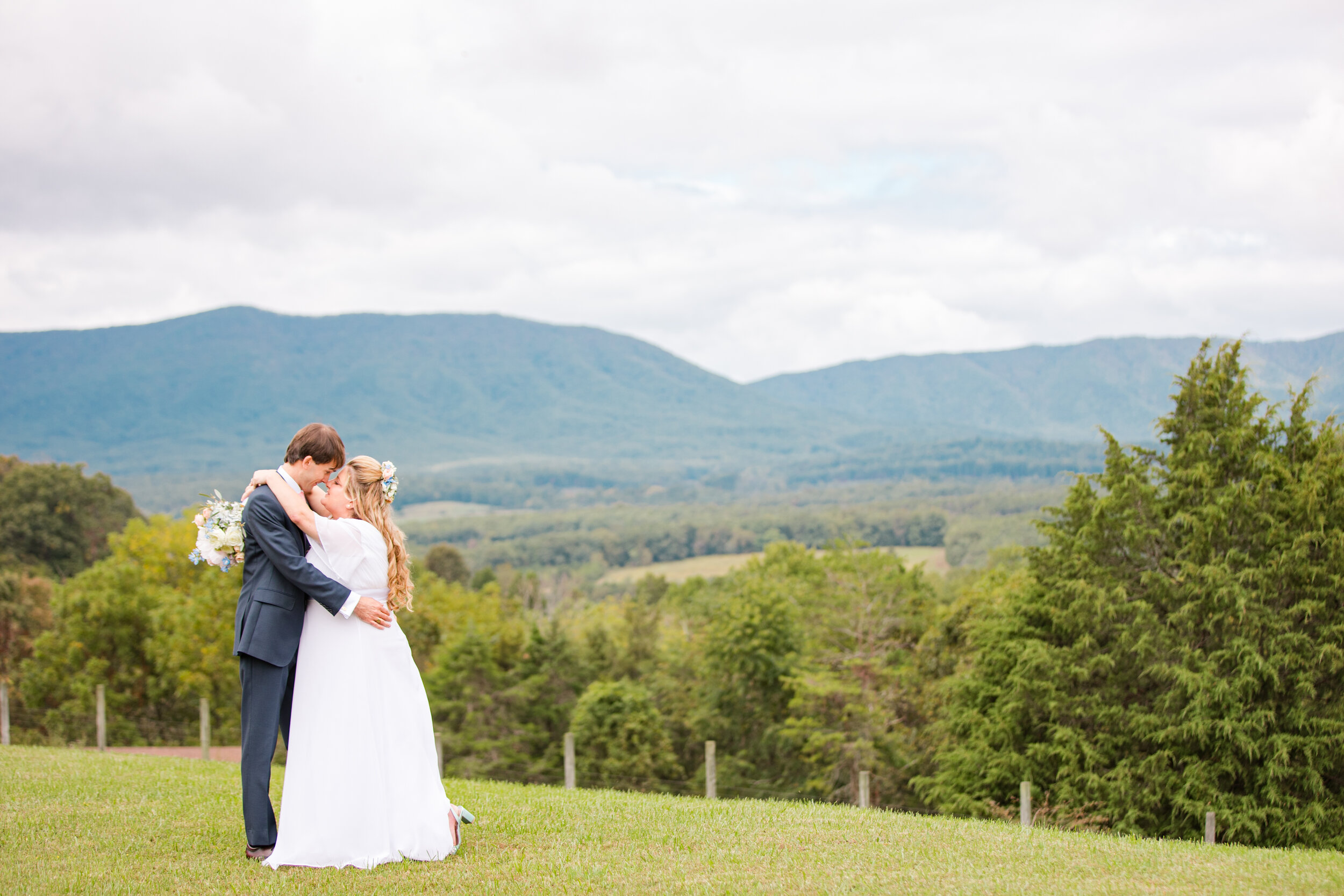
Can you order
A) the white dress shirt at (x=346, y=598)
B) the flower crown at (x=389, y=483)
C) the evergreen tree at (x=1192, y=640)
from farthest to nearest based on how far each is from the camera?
the evergreen tree at (x=1192, y=640) → the flower crown at (x=389, y=483) → the white dress shirt at (x=346, y=598)

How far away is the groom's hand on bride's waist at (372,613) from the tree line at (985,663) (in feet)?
57.6

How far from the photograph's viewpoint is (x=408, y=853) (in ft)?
22.2

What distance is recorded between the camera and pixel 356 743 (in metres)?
Result: 6.90

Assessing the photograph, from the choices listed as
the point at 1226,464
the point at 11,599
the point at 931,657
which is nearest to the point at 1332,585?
the point at 1226,464

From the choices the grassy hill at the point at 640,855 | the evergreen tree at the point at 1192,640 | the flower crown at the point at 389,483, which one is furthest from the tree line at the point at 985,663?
the flower crown at the point at 389,483

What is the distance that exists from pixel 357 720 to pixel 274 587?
103cm

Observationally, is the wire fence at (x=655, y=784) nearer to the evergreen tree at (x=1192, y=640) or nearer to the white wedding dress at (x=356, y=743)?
the evergreen tree at (x=1192, y=640)

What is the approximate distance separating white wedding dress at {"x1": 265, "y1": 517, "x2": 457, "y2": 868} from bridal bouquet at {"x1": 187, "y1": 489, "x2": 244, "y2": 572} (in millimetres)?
544

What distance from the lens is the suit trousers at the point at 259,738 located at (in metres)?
6.79

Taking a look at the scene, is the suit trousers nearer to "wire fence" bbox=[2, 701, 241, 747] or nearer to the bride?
the bride

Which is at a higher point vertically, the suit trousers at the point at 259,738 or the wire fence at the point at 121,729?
the suit trousers at the point at 259,738

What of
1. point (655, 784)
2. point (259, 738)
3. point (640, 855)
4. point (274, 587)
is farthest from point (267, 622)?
point (655, 784)

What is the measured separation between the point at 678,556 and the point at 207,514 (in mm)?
157261

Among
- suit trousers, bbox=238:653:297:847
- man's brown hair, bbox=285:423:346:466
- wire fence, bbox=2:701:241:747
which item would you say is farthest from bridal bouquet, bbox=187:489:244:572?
wire fence, bbox=2:701:241:747
